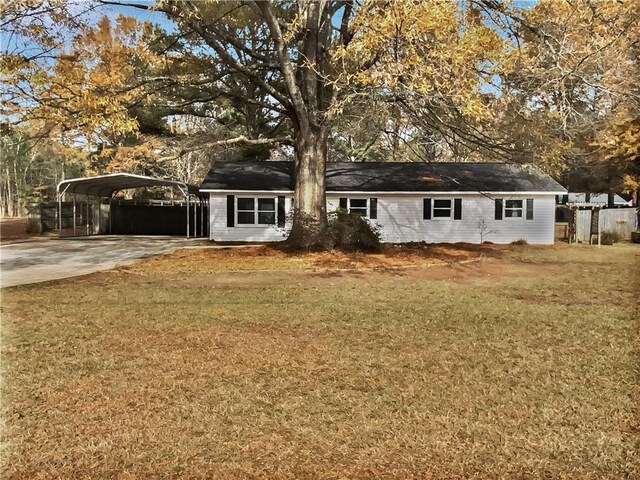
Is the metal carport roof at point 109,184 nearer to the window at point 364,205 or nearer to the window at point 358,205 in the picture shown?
the window at point 364,205

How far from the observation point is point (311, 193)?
43.7ft

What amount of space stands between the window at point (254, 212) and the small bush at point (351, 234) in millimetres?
5114

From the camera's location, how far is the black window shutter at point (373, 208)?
19.7 meters

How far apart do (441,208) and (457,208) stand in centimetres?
66

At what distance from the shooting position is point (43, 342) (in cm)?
491

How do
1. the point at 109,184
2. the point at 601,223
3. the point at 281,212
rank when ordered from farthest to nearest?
the point at 109,184 → the point at 281,212 → the point at 601,223

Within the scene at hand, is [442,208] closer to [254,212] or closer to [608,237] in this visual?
[608,237]

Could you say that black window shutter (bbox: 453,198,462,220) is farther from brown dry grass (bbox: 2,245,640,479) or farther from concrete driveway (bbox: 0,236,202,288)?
brown dry grass (bbox: 2,245,640,479)

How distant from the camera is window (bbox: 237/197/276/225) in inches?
766

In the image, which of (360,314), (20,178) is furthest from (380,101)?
(20,178)

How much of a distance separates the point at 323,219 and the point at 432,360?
9488mm

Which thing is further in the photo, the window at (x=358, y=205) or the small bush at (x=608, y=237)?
the window at (x=358, y=205)

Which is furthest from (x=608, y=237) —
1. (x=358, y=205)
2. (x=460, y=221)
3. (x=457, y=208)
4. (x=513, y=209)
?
(x=358, y=205)

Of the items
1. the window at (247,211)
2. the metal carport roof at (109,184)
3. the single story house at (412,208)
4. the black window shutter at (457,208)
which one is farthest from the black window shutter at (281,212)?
the black window shutter at (457,208)
